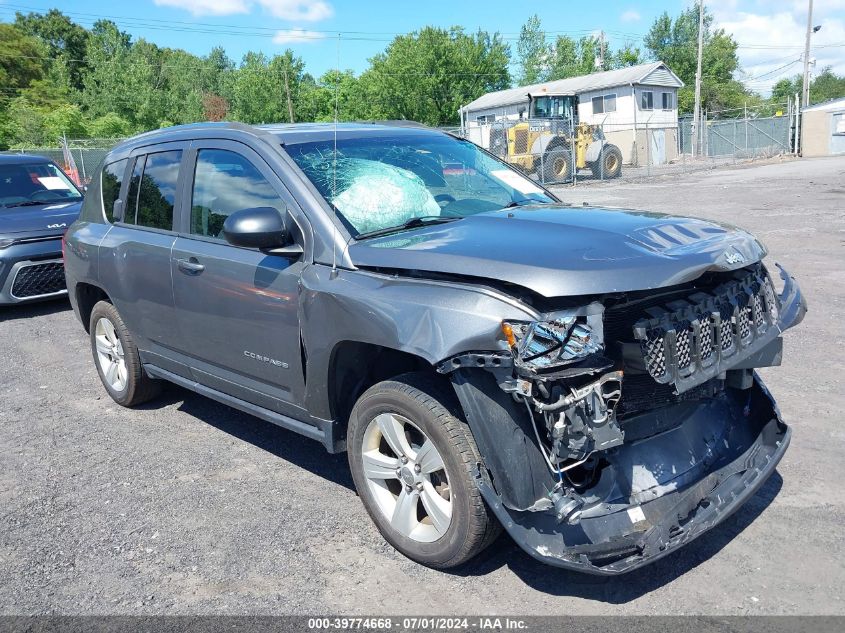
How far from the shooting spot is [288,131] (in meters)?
4.15

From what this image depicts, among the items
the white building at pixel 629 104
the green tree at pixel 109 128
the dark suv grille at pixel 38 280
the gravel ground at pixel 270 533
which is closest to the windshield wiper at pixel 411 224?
the gravel ground at pixel 270 533

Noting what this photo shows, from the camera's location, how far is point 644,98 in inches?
1831

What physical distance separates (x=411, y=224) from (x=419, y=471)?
1228 millimetres

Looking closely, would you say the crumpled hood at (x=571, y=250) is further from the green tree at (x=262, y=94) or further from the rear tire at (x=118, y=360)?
the green tree at (x=262, y=94)

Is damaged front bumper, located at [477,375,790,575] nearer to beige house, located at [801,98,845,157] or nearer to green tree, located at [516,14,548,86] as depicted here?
beige house, located at [801,98,845,157]

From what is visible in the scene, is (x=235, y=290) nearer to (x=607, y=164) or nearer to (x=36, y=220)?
(x=36, y=220)

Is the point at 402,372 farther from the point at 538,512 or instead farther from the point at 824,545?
the point at 824,545

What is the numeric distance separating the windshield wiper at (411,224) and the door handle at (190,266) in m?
1.15

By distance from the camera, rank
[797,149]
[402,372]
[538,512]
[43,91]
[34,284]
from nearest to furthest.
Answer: [538,512] < [402,372] < [34,284] < [797,149] < [43,91]

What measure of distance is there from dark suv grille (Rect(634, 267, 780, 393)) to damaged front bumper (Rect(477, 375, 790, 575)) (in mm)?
363

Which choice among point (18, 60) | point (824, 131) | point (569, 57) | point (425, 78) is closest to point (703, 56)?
point (569, 57)

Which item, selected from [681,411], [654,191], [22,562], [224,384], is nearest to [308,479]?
[224,384]

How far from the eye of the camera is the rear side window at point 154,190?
460 cm

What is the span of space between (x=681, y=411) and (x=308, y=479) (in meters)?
2.11
